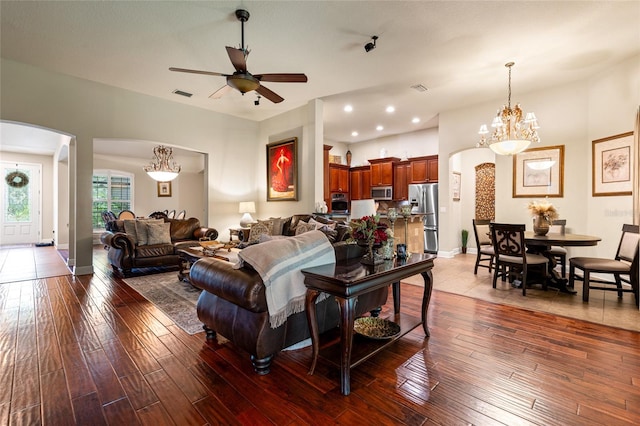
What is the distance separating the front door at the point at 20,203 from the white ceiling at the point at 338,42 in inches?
257

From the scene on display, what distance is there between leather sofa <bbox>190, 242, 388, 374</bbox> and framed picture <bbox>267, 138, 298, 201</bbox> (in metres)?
4.05

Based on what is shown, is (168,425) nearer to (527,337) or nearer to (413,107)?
(527,337)

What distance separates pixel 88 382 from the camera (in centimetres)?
203

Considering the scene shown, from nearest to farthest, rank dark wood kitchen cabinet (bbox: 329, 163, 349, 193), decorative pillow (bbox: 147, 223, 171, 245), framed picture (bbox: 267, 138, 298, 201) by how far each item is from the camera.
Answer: decorative pillow (bbox: 147, 223, 171, 245) → framed picture (bbox: 267, 138, 298, 201) → dark wood kitchen cabinet (bbox: 329, 163, 349, 193)

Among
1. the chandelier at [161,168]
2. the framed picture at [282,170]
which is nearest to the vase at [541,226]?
the framed picture at [282,170]

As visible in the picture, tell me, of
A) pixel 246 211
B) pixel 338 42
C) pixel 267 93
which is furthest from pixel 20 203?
pixel 338 42

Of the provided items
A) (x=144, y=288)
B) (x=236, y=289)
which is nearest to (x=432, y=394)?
(x=236, y=289)

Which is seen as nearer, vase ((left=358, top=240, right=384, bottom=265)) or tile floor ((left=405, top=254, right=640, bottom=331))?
vase ((left=358, top=240, right=384, bottom=265))

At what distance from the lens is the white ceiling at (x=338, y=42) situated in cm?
318

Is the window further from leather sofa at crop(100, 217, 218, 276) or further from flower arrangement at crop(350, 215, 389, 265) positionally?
flower arrangement at crop(350, 215, 389, 265)

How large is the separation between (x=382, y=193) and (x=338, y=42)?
17.8 ft

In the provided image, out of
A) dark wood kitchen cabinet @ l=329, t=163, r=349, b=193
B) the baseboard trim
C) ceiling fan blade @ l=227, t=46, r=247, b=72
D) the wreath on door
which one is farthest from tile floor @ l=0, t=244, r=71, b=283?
dark wood kitchen cabinet @ l=329, t=163, r=349, b=193

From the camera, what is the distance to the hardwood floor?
67.6 inches

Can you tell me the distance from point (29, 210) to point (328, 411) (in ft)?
38.7
